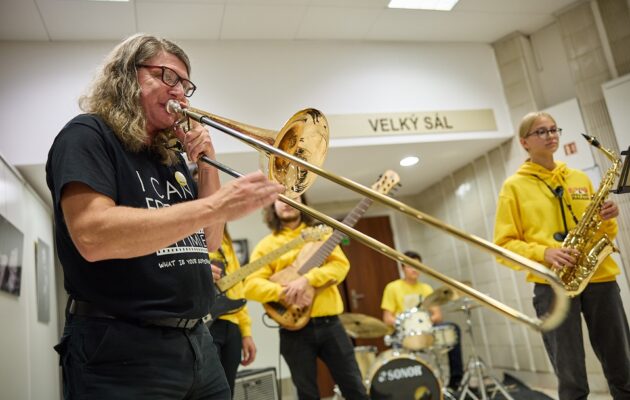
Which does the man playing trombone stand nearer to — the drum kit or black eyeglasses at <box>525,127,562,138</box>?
black eyeglasses at <box>525,127,562,138</box>

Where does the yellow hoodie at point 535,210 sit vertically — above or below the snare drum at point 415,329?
above

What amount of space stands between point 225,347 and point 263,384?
1.38m

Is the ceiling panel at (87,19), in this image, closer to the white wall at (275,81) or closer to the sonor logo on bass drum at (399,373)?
the white wall at (275,81)

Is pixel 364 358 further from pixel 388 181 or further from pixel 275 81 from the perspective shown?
pixel 275 81

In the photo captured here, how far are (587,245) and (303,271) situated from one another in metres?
1.77

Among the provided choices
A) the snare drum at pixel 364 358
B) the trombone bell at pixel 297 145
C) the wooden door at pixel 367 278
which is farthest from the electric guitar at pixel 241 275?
the wooden door at pixel 367 278

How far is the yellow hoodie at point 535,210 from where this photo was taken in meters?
2.69

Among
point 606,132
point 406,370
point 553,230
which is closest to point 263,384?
point 406,370

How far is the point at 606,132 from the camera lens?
4.70 metres

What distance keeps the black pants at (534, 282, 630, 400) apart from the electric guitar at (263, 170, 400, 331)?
4.29 ft

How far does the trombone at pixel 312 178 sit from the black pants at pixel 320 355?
175 cm

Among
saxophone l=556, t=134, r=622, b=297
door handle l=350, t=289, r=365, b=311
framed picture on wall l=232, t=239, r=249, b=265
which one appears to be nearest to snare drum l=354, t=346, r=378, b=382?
framed picture on wall l=232, t=239, r=249, b=265

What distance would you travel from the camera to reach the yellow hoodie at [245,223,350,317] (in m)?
3.29

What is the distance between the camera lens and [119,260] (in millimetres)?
1242
